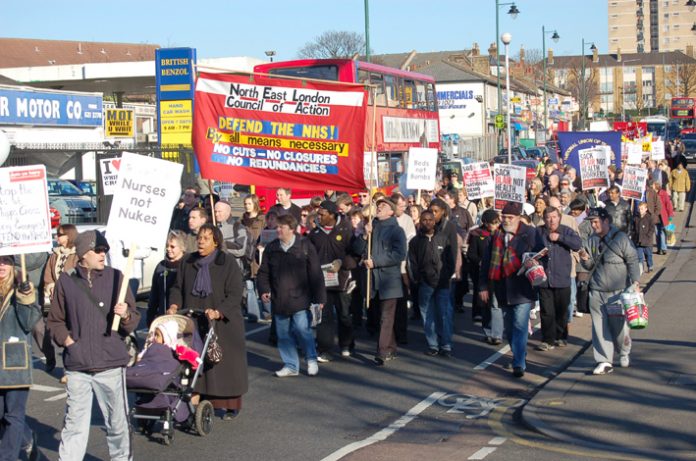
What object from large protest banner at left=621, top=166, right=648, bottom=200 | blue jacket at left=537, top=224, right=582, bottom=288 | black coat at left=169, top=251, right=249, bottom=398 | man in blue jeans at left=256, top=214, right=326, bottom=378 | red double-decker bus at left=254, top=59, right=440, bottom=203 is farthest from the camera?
red double-decker bus at left=254, top=59, right=440, bottom=203

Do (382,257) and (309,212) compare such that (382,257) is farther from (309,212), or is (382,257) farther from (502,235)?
(309,212)

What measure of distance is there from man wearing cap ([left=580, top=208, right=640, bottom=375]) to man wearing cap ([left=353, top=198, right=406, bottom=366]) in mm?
2309

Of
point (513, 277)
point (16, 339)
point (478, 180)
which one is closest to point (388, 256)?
point (513, 277)

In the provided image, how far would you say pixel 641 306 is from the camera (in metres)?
10.3

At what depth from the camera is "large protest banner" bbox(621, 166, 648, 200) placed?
1875cm

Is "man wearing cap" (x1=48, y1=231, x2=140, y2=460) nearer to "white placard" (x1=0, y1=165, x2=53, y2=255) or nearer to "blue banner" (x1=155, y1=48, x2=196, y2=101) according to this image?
"white placard" (x1=0, y1=165, x2=53, y2=255)

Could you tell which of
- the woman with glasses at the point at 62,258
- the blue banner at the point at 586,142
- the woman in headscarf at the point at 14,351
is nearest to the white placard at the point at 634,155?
the blue banner at the point at 586,142

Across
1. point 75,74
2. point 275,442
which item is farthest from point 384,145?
point 75,74

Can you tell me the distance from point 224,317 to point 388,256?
3.41 m

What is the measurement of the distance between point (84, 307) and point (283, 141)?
5.07 meters

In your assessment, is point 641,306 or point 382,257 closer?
point 641,306

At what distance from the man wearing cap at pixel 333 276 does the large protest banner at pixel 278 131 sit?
0.67 meters

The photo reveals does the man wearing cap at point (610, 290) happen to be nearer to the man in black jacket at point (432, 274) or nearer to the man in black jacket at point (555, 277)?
the man in black jacket at point (555, 277)

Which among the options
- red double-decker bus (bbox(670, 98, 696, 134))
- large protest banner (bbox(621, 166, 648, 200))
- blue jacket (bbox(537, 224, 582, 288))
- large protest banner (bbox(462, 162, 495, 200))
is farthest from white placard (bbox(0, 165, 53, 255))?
red double-decker bus (bbox(670, 98, 696, 134))
